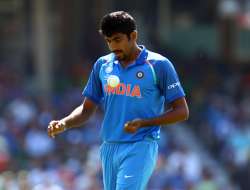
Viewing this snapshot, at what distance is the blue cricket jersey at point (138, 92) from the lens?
20.4ft

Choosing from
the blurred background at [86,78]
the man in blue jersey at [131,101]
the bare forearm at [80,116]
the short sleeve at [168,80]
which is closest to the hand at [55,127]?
the man in blue jersey at [131,101]

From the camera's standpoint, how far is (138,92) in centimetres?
621

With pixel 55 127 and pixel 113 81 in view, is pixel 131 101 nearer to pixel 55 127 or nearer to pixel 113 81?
pixel 113 81

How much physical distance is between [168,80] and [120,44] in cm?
41

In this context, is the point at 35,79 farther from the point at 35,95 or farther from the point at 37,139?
the point at 37,139

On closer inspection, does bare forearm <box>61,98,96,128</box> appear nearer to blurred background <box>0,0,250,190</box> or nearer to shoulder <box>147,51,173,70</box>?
shoulder <box>147,51,173,70</box>

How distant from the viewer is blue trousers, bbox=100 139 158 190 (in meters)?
6.23

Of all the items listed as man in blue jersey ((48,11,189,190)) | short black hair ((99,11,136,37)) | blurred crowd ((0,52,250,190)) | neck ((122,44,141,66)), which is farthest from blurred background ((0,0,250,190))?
short black hair ((99,11,136,37))

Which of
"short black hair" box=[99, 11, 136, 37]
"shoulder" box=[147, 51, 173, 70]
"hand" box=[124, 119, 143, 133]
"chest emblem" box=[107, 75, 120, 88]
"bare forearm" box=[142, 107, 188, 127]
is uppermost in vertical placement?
"short black hair" box=[99, 11, 136, 37]

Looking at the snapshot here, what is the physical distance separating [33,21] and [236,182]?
499 cm

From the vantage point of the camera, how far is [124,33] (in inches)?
240

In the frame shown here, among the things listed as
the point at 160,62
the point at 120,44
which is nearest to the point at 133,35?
the point at 120,44

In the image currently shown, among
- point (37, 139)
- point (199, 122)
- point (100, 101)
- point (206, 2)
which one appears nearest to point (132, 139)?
point (100, 101)

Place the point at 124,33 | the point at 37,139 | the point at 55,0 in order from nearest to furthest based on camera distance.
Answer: the point at 124,33
the point at 37,139
the point at 55,0
